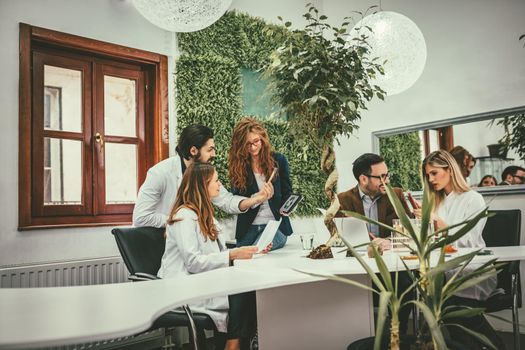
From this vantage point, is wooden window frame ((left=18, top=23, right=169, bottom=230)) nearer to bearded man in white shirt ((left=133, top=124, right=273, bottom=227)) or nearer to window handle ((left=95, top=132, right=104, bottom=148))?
window handle ((left=95, top=132, right=104, bottom=148))

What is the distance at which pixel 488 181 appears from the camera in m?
4.05

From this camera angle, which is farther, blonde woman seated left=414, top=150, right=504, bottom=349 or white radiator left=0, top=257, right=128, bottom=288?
white radiator left=0, top=257, right=128, bottom=288

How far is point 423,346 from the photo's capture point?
4.98ft

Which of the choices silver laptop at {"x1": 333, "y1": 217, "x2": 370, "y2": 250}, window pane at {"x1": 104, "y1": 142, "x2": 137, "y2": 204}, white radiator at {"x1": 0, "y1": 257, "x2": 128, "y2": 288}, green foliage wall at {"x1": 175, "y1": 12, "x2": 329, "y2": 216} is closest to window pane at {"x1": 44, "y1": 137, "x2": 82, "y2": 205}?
window pane at {"x1": 104, "y1": 142, "x2": 137, "y2": 204}

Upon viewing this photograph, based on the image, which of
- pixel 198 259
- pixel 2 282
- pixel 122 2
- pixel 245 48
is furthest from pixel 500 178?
pixel 2 282

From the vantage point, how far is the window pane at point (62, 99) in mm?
3416

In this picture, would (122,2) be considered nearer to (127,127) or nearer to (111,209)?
(127,127)

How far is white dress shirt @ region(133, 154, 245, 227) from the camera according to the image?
3123 millimetres

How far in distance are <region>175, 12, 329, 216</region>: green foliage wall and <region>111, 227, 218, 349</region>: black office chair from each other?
4.41 ft

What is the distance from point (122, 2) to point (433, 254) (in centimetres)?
285

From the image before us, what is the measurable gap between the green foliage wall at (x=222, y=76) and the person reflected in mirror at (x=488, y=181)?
1488 millimetres

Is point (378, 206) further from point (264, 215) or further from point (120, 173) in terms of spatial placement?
point (120, 173)

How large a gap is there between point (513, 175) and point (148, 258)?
2913mm

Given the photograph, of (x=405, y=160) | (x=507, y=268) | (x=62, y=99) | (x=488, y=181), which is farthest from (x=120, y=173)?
(x=488, y=181)
